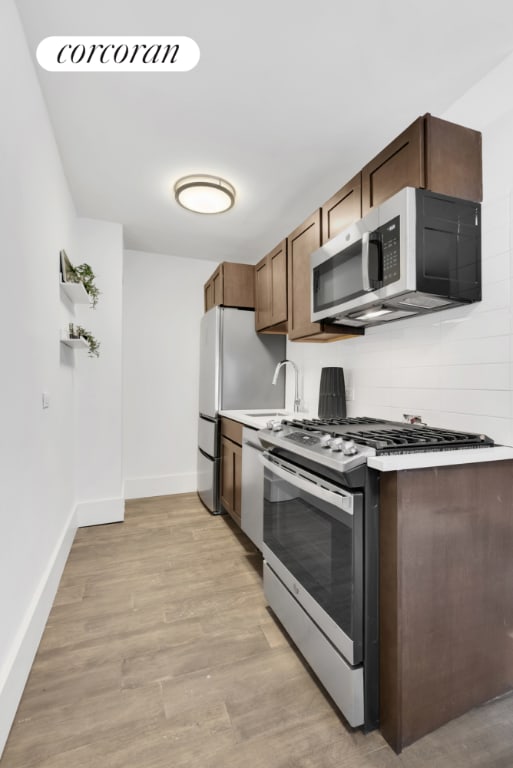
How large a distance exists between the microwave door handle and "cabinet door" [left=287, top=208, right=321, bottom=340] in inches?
24.4

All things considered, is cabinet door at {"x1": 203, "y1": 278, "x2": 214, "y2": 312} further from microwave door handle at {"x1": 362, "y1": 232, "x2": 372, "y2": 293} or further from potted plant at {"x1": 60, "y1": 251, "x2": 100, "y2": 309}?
microwave door handle at {"x1": 362, "y1": 232, "x2": 372, "y2": 293}

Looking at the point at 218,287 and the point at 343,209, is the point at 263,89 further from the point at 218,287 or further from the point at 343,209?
the point at 218,287

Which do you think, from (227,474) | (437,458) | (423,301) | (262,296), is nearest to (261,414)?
(227,474)

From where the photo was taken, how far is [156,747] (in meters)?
1.19

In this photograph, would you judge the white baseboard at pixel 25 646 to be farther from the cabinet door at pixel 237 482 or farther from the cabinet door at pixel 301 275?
the cabinet door at pixel 301 275

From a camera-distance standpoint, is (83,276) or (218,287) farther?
(218,287)

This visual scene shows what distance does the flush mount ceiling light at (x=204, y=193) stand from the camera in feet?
7.89

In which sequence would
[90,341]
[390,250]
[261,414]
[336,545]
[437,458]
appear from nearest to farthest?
1. [437,458]
2. [336,545]
3. [390,250]
4. [90,341]
5. [261,414]

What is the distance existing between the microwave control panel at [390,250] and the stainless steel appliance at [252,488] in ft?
3.90

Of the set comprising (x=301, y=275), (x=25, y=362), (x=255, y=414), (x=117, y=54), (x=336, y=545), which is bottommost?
(x=336, y=545)

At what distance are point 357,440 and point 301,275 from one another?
4.61ft

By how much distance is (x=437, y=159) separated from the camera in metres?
1.49

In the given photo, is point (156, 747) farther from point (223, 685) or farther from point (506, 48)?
point (506, 48)

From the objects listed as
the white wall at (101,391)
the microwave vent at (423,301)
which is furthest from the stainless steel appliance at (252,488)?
the white wall at (101,391)
